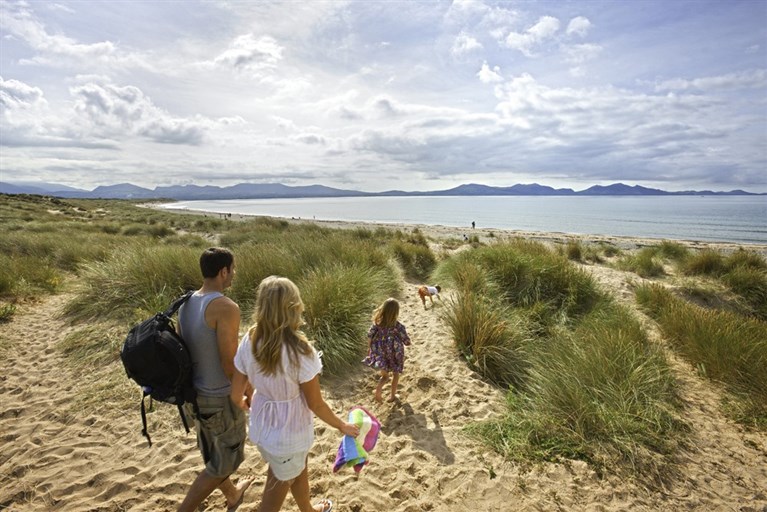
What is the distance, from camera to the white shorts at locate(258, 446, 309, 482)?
2.06 m

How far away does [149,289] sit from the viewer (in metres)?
6.94

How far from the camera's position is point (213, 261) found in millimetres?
2178

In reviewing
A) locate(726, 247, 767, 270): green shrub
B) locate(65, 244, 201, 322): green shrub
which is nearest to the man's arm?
locate(65, 244, 201, 322): green shrub

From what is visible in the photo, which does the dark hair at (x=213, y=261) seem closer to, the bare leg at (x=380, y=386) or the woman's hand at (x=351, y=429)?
the woman's hand at (x=351, y=429)

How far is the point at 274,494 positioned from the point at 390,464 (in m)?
1.55

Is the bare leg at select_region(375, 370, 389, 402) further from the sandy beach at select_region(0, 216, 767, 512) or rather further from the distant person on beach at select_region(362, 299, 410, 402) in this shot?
the sandy beach at select_region(0, 216, 767, 512)

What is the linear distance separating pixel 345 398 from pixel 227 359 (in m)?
2.71

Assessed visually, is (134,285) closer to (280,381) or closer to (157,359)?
(157,359)

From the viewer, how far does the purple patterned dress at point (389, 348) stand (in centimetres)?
439

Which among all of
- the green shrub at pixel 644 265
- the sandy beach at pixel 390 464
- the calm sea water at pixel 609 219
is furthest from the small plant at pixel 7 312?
the calm sea water at pixel 609 219

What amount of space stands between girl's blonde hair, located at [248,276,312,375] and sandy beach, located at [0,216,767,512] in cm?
181

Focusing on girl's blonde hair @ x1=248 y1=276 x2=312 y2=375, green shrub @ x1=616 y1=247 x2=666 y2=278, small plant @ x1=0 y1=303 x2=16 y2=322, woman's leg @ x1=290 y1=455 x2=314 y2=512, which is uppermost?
girl's blonde hair @ x1=248 y1=276 x2=312 y2=375

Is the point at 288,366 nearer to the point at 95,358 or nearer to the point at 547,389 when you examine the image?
→ the point at 547,389

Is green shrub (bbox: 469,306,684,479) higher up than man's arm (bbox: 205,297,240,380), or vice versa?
man's arm (bbox: 205,297,240,380)
